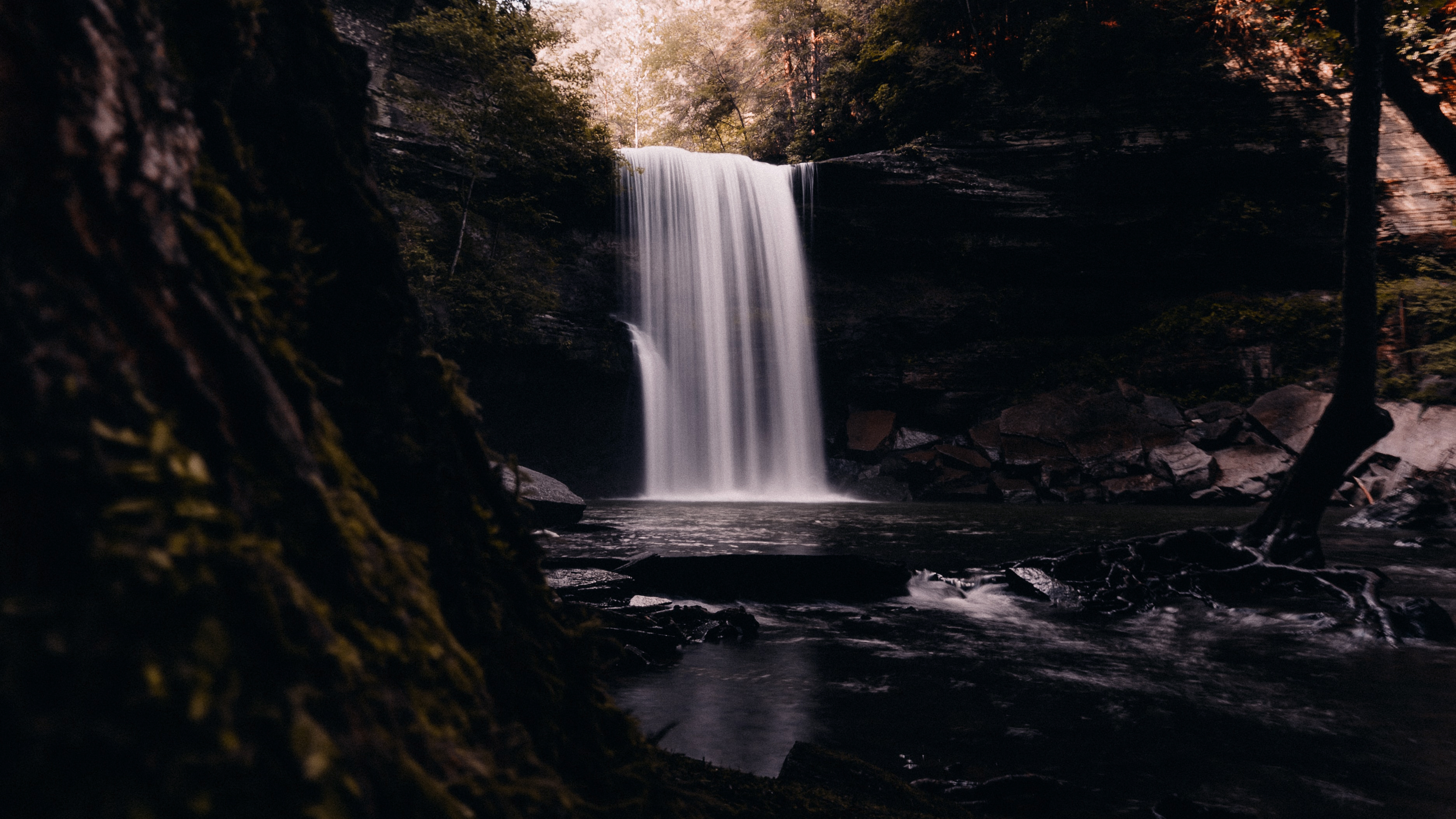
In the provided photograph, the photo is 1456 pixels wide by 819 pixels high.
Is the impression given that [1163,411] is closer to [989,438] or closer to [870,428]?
[989,438]

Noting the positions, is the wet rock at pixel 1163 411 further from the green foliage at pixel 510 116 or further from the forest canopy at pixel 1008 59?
the green foliage at pixel 510 116

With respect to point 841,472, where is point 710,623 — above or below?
above

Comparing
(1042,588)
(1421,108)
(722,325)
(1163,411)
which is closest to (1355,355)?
(1042,588)

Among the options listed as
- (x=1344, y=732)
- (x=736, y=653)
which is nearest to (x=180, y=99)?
(x=736, y=653)

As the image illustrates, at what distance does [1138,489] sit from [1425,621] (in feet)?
39.9

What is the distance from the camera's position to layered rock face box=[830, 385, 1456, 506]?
573 inches

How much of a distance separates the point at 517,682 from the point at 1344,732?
15.4 feet

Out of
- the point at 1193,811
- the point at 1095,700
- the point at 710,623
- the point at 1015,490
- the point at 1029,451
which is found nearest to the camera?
the point at 1193,811

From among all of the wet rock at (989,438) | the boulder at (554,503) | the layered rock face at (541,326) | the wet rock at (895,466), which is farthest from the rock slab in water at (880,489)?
the boulder at (554,503)

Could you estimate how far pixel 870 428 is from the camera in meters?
Answer: 21.8

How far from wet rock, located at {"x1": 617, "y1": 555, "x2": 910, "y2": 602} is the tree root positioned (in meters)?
1.75

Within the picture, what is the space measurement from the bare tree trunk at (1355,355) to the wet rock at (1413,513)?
6.99m

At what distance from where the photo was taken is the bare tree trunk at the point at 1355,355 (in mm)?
5773

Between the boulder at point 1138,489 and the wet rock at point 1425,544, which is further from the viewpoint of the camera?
the boulder at point 1138,489
